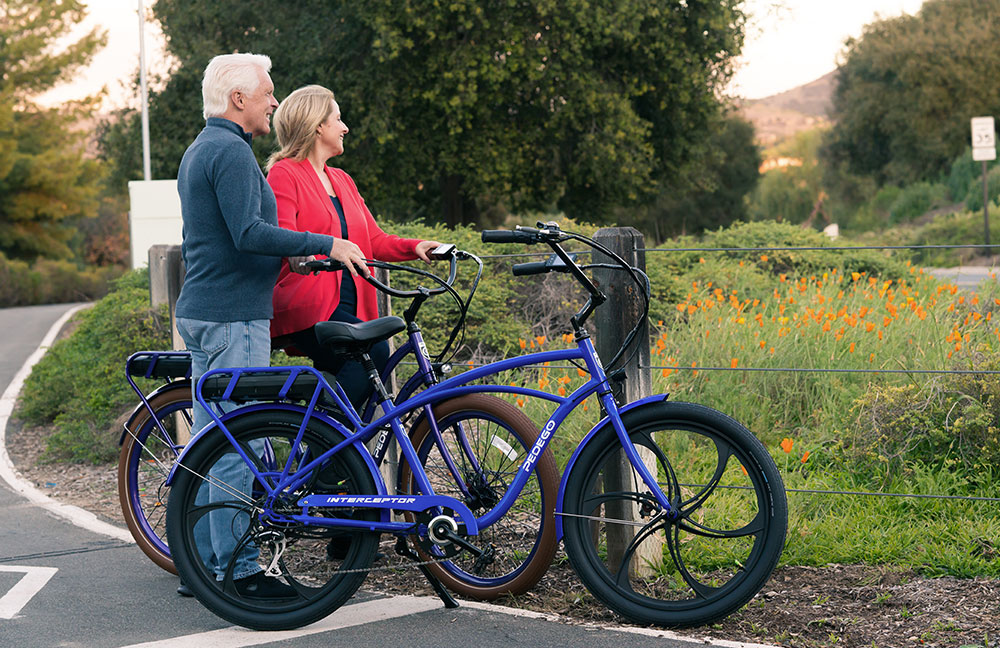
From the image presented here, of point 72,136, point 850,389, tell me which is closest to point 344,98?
point 850,389

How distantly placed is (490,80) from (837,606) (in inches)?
753

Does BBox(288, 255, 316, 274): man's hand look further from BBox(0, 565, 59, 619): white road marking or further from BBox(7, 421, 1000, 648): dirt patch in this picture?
BBox(0, 565, 59, 619): white road marking

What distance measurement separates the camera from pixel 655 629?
13.1 feet

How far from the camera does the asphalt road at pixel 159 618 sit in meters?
3.99

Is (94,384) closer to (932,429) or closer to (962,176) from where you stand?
(932,429)

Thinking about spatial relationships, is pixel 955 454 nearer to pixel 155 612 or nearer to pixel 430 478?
pixel 430 478

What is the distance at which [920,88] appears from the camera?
4244cm

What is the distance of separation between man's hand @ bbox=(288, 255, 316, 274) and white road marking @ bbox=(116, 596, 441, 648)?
1323 millimetres

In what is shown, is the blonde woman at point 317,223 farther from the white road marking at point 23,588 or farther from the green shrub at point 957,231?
the green shrub at point 957,231

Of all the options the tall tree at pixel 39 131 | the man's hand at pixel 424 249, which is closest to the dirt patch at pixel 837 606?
the man's hand at pixel 424 249

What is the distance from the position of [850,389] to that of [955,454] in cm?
85

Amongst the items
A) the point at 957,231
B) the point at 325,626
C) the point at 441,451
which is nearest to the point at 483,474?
the point at 441,451

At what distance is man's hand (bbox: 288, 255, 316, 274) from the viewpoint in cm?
418

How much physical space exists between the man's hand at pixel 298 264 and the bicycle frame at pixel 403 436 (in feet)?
1.21
